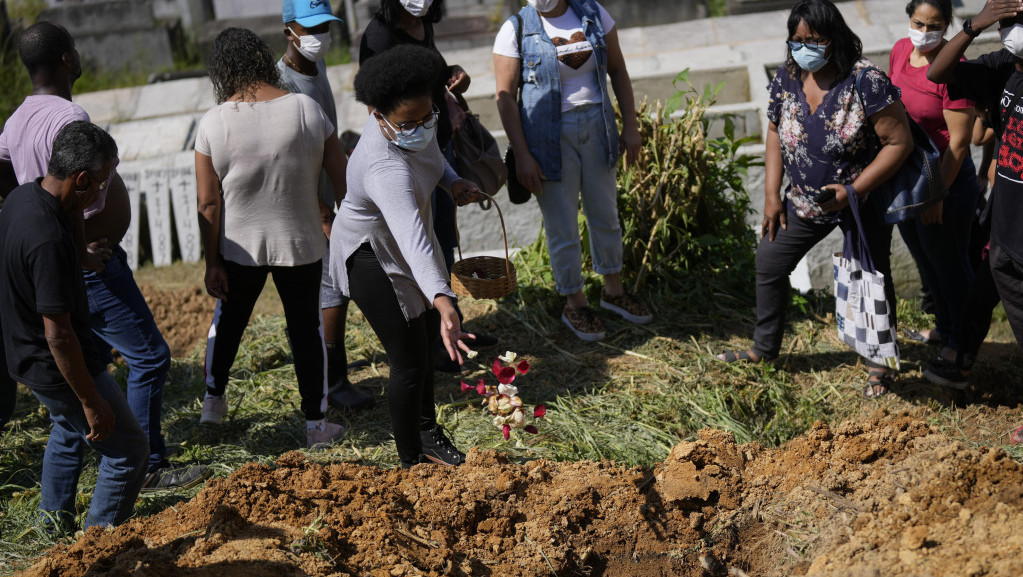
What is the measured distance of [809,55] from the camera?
3.91 m

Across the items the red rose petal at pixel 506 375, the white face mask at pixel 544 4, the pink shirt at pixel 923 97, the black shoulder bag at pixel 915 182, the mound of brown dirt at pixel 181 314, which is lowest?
the mound of brown dirt at pixel 181 314

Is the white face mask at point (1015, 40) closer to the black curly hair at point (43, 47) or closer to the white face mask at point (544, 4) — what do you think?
the white face mask at point (544, 4)

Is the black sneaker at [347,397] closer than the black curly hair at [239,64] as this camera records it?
No

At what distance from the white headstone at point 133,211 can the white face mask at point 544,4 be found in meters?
4.18

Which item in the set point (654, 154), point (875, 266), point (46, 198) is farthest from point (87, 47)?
point (875, 266)

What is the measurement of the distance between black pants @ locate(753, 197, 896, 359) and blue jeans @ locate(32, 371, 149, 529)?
2865mm

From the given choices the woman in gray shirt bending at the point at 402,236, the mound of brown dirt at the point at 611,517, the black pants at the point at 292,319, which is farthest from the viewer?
the black pants at the point at 292,319

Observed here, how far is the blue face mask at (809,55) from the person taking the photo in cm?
389

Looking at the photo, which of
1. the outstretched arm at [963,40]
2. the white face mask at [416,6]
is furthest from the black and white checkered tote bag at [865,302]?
the white face mask at [416,6]

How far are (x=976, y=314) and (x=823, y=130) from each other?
1125 millimetres

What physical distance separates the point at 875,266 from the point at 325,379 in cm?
257

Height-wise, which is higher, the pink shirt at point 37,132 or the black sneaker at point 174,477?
the pink shirt at point 37,132

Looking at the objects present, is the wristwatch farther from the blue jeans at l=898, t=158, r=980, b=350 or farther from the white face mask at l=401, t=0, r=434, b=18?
the white face mask at l=401, t=0, r=434, b=18

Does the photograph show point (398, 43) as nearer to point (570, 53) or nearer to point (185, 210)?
point (570, 53)
